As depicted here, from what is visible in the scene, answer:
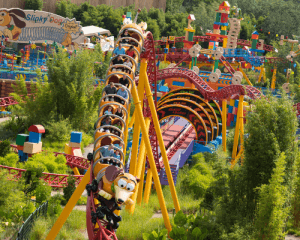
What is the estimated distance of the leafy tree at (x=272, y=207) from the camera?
303 inches

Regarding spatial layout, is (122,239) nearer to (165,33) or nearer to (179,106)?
(179,106)

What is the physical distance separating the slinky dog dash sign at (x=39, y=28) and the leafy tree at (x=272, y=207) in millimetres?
22565

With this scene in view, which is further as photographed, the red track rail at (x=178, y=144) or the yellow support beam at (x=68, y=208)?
the red track rail at (x=178, y=144)

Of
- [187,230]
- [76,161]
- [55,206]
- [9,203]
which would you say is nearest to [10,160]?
[76,161]

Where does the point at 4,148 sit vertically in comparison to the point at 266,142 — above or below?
below

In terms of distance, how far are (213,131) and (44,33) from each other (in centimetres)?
1621

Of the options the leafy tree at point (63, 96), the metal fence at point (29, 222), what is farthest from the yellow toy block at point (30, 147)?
the leafy tree at point (63, 96)

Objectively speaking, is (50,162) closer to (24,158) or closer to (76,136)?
(24,158)

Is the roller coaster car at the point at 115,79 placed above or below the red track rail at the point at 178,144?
above

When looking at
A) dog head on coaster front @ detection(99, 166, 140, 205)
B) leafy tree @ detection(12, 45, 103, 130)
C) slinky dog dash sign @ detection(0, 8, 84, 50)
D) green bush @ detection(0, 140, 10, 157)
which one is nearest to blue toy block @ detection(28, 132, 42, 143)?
green bush @ detection(0, 140, 10, 157)

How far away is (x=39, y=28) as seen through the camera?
27703 mm

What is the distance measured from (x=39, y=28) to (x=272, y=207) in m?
23.9

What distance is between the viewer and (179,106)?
672 inches

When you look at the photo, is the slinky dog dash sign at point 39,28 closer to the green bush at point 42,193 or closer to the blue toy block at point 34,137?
the blue toy block at point 34,137
